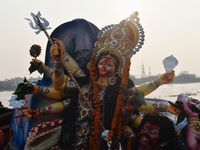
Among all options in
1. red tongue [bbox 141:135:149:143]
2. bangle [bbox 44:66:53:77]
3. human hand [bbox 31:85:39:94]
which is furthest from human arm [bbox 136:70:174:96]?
human hand [bbox 31:85:39:94]

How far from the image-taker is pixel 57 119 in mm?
4855

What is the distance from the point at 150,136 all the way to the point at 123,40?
1316mm

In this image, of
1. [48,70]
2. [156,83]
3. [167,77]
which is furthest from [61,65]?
[167,77]

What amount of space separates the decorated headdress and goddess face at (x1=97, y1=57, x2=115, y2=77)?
108 mm

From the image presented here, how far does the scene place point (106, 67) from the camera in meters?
4.82

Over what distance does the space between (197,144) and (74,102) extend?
1.68m

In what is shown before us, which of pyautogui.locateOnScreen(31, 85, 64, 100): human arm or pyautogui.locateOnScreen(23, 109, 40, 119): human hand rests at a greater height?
pyautogui.locateOnScreen(31, 85, 64, 100): human arm

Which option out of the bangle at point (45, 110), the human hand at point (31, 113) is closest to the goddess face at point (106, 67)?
the bangle at point (45, 110)

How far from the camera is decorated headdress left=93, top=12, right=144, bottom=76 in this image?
4871mm

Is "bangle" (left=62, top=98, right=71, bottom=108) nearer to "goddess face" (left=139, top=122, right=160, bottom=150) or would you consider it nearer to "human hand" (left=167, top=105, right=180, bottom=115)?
"goddess face" (left=139, top=122, right=160, bottom=150)

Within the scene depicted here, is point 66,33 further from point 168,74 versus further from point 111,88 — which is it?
point 168,74

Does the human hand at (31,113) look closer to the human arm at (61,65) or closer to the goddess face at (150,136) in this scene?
the human arm at (61,65)

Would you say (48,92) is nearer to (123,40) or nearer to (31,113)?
(31,113)

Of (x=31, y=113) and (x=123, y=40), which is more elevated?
(x=123, y=40)
